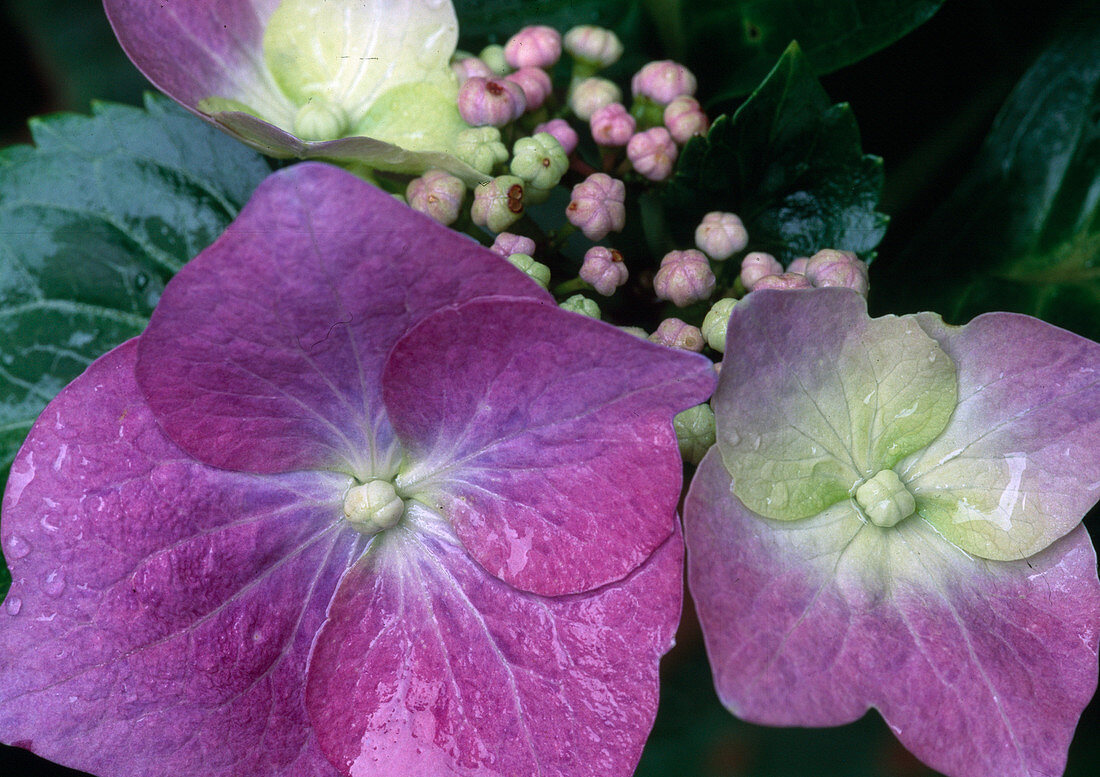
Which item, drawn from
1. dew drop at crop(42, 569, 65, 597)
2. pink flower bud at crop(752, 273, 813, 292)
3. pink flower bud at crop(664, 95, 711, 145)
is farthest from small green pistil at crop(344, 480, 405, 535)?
pink flower bud at crop(664, 95, 711, 145)

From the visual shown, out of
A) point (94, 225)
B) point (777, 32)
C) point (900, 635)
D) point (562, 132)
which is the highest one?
point (777, 32)

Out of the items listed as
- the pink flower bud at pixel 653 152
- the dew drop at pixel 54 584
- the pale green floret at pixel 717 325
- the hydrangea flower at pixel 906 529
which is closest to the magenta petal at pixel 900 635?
the hydrangea flower at pixel 906 529

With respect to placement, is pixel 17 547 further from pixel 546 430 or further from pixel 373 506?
pixel 546 430


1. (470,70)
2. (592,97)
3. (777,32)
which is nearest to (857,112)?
(777,32)

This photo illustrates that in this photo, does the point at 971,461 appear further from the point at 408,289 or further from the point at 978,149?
the point at 978,149

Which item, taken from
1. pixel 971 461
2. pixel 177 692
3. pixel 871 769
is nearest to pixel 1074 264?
pixel 971 461
